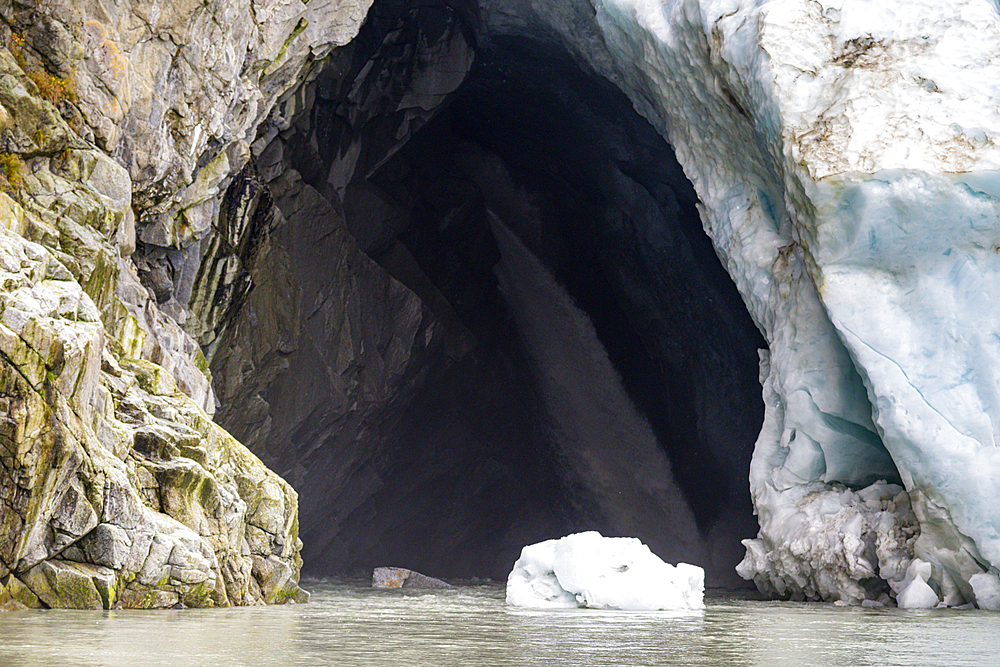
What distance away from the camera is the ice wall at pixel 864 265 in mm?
10234

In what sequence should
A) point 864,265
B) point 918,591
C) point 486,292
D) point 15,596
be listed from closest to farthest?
point 15,596 < point 918,591 < point 864,265 < point 486,292

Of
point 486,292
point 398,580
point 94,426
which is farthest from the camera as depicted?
point 486,292

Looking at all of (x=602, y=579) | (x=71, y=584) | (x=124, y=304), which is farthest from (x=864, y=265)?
(x=71, y=584)

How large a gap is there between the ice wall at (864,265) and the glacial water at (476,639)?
2.66m

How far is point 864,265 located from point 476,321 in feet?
42.1

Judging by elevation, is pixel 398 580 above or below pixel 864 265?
below

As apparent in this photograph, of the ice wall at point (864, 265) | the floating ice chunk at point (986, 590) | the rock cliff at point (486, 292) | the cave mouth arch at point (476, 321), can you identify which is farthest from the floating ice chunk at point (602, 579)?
the cave mouth arch at point (476, 321)

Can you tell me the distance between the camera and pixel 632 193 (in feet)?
68.5

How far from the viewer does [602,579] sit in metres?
9.57

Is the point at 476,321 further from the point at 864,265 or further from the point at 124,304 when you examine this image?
the point at 124,304

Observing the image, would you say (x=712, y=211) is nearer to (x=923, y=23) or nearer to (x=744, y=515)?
(x=923, y=23)

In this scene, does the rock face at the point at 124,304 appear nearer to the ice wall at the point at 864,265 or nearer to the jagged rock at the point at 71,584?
the jagged rock at the point at 71,584

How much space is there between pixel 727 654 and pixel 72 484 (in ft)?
15.7

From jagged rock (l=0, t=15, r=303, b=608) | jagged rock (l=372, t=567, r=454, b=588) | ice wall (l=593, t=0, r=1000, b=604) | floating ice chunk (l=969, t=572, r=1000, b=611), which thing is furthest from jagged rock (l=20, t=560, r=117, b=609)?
jagged rock (l=372, t=567, r=454, b=588)
